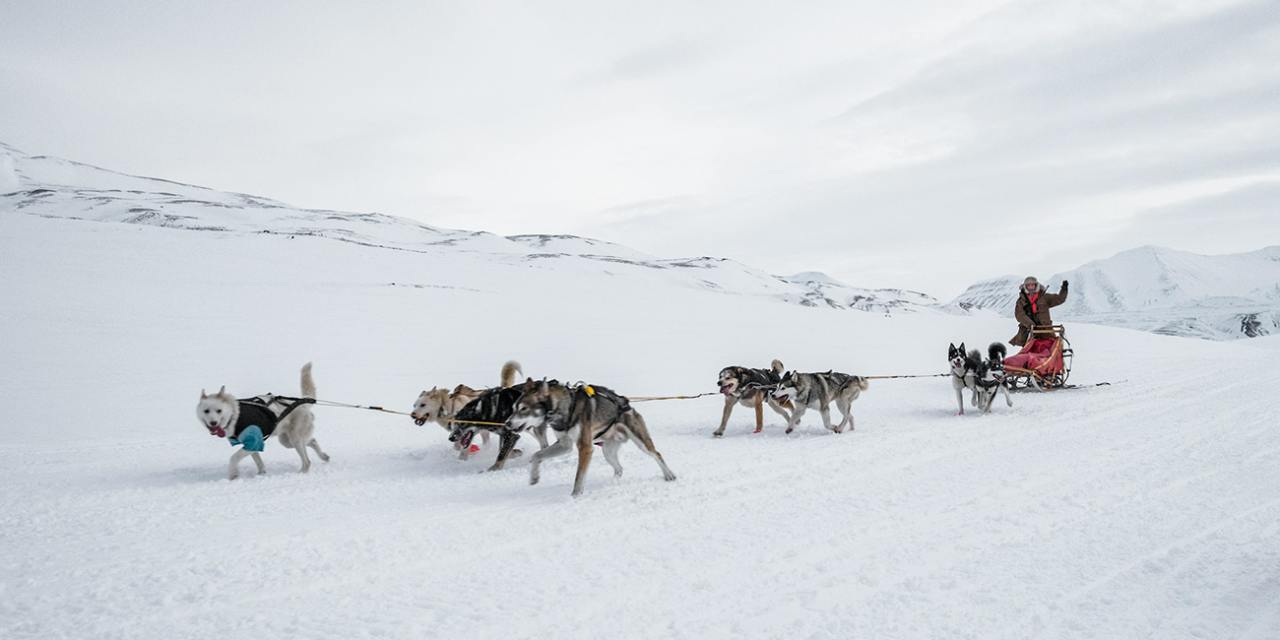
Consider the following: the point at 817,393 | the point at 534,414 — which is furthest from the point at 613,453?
the point at 817,393

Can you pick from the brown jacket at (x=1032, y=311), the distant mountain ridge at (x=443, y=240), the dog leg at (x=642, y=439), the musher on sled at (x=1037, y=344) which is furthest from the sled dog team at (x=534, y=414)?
the distant mountain ridge at (x=443, y=240)

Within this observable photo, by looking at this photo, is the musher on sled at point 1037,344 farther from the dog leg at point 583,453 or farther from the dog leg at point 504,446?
the dog leg at point 504,446

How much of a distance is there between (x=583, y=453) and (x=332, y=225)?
74.4 meters

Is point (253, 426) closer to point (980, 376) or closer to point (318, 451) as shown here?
point (318, 451)

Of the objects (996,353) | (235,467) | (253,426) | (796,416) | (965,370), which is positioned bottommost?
(235,467)

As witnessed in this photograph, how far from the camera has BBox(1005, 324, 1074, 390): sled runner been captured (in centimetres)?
1119

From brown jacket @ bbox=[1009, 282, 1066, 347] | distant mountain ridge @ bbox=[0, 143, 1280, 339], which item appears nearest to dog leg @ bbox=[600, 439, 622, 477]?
brown jacket @ bbox=[1009, 282, 1066, 347]

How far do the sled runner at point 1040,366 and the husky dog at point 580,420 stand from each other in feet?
26.6

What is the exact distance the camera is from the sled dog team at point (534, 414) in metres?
5.35

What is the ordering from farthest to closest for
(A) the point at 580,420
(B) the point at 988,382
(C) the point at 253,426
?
(B) the point at 988,382 → (C) the point at 253,426 → (A) the point at 580,420

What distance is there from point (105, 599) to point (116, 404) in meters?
6.97

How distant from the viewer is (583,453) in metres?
5.23

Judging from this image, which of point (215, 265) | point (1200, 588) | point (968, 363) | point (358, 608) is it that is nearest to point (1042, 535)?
point (1200, 588)

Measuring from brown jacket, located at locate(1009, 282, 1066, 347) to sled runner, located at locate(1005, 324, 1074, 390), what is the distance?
28cm
